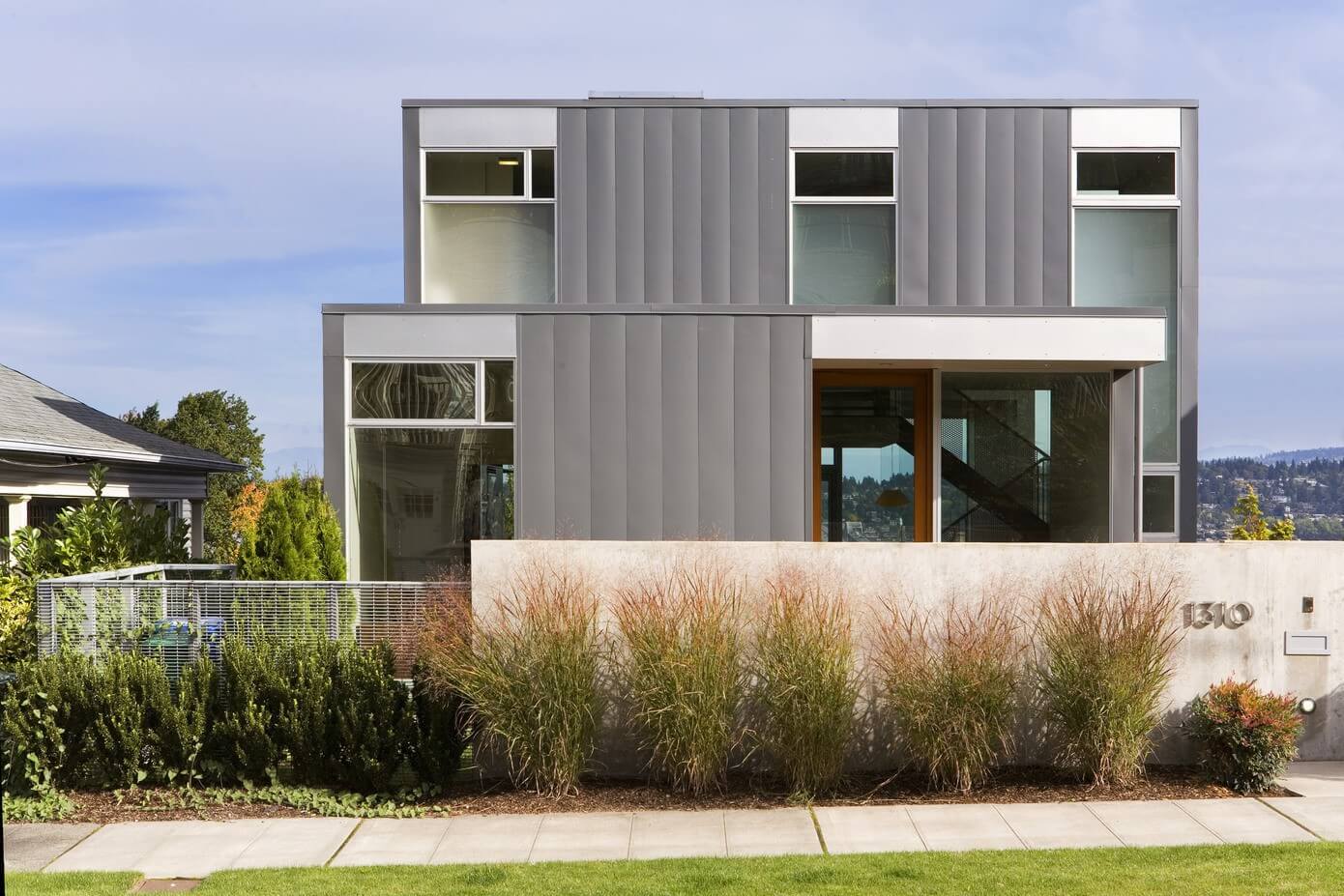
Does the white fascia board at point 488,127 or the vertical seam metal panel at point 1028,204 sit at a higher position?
the white fascia board at point 488,127

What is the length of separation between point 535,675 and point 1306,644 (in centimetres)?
533

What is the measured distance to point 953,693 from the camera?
7355 millimetres

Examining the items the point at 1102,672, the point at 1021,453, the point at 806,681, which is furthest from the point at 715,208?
the point at 1102,672

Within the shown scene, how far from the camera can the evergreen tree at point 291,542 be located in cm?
948

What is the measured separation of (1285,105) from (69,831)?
17.0 meters

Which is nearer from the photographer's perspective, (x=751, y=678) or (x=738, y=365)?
(x=751, y=678)

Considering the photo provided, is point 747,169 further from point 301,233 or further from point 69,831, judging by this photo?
point 301,233

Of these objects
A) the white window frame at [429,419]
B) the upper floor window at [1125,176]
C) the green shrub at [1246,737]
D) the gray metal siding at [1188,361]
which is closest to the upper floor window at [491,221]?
the white window frame at [429,419]

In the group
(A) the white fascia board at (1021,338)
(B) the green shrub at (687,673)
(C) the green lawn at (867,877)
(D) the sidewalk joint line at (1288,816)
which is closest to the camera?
(C) the green lawn at (867,877)

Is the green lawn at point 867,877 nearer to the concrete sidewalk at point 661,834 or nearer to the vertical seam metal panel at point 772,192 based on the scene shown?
the concrete sidewalk at point 661,834

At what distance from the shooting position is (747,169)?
464 inches

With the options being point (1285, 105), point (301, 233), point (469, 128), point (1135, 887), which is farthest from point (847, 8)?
point (301, 233)

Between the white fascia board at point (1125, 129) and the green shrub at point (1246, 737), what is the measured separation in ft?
20.5

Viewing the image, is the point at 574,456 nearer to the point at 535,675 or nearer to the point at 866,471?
the point at 535,675
